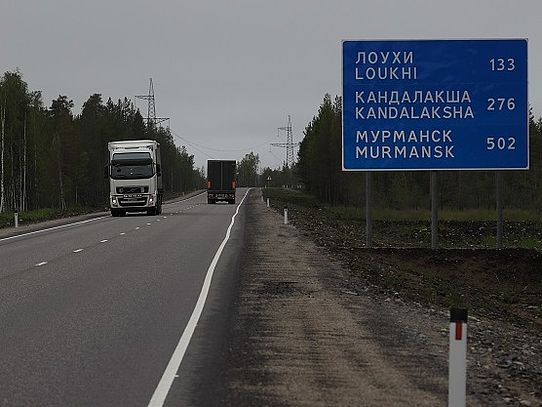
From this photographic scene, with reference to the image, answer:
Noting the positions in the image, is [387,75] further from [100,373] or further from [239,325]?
[100,373]

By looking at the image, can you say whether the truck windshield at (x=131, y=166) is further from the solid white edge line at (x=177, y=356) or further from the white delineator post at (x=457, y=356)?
the white delineator post at (x=457, y=356)

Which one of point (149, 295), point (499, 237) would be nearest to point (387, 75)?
point (499, 237)

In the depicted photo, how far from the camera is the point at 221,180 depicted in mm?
75125

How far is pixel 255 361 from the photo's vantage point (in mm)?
8781

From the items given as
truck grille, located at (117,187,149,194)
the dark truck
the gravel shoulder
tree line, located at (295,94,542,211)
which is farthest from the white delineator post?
tree line, located at (295,94,542,211)

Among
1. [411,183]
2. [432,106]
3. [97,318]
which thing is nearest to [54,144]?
[411,183]

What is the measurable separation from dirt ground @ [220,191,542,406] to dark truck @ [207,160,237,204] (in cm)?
5707

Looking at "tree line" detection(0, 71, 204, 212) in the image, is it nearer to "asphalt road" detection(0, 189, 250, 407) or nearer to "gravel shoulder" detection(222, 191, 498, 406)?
"asphalt road" detection(0, 189, 250, 407)

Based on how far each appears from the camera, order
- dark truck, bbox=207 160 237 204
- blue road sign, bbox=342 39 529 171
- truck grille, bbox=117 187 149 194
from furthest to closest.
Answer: dark truck, bbox=207 160 237 204 → truck grille, bbox=117 187 149 194 → blue road sign, bbox=342 39 529 171

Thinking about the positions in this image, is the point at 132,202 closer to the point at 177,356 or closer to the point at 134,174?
the point at 134,174

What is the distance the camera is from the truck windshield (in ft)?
146

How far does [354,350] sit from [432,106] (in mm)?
15283

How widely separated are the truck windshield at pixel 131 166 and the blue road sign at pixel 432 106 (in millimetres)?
22256

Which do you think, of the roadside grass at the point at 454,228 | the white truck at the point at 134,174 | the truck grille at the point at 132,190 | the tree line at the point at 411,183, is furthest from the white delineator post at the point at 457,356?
the tree line at the point at 411,183
